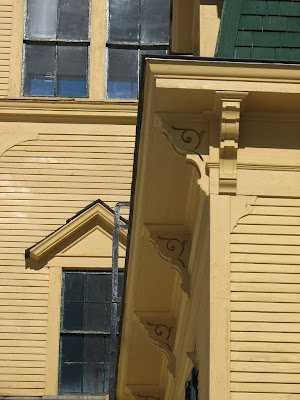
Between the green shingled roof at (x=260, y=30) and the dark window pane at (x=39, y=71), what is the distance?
50.2 feet

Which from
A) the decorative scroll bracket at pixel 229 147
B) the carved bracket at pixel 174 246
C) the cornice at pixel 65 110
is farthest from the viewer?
the cornice at pixel 65 110

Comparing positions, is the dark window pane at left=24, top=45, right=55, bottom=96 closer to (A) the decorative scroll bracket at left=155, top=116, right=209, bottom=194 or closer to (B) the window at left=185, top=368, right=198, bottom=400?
(B) the window at left=185, top=368, right=198, bottom=400

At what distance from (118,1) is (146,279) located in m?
13.5

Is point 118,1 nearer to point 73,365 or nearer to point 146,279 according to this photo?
point 73,365

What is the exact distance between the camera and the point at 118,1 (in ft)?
95.3

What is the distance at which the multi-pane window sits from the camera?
1038 inches

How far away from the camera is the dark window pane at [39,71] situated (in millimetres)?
28328

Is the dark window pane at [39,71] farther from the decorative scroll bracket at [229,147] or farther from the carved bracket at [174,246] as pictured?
the decorative scroll bracket at [229,147]

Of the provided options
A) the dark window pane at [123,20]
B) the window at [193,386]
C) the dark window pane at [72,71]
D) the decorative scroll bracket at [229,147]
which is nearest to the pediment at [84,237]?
the dark window pane at [72,71]

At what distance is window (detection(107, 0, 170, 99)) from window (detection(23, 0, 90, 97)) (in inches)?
23.4

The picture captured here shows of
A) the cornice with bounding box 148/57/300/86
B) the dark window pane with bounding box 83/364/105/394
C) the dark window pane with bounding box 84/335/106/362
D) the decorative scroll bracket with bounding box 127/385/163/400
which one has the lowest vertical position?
the dark window pane with bounding box 83/364/105/394

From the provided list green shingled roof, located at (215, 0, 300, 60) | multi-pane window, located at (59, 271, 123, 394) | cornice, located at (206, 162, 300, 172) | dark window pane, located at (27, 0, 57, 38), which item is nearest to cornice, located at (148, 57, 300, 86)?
green shingled roof, located at (215, 0, 300, 60)

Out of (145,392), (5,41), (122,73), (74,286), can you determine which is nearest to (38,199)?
(74,286)

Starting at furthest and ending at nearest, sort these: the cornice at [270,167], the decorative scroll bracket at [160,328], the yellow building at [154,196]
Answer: the decorative scroll bracket at [160,328]
the cornice at [270,167]
the yellow building at [154,196]
